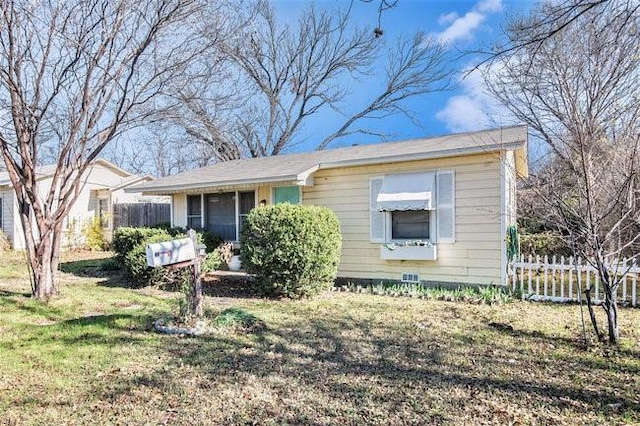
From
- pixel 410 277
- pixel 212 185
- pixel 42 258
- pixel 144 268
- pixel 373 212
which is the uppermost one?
pixel 212 185

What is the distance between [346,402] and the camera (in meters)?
3.52

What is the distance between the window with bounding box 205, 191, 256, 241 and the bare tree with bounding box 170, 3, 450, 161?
34.5 feet

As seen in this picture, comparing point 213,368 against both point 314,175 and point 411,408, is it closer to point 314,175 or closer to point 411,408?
point 411,408

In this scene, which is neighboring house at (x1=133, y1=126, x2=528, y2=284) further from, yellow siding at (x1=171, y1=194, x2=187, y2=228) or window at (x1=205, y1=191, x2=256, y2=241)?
yellow siding at (x1=171, y1=194, x2=187, y2=228)

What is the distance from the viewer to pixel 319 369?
4.33m

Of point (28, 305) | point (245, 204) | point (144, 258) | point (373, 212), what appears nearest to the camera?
point (28, 305)

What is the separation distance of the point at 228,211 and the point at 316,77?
1509cm

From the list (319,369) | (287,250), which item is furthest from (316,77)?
(319,369)

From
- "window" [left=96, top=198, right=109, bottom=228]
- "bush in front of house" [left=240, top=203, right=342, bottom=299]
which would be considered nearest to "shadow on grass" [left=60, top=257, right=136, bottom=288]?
"bush in front of house" [left=240, top=203, right=342, bottom=299]

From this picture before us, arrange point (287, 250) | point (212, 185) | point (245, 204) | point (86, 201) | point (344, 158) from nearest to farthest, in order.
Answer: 1. point (287, 250)
2. point (344, 158)
3. point (212, 185)
4. point (245, 204)
5. point (86, 201)

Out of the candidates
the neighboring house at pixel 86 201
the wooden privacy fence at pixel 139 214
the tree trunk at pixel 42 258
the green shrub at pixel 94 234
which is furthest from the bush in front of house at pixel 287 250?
the green shrub at pixel 94 234

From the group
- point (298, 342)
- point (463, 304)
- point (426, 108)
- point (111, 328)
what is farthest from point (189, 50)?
point (426, 108)

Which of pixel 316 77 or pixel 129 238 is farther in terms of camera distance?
pixel 316 77

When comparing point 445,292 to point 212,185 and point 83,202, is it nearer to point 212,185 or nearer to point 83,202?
point 212,185
